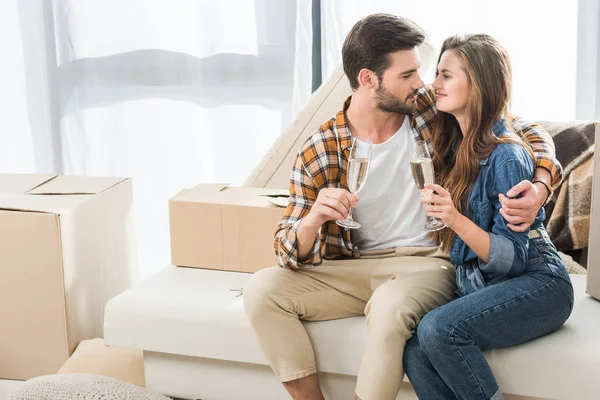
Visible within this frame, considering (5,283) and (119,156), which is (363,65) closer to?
(5,283)

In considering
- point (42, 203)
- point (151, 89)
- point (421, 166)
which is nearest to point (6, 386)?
point (42, 203)

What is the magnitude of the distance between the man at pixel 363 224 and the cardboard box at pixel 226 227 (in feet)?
0.81

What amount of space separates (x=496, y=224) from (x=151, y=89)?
5.99ft

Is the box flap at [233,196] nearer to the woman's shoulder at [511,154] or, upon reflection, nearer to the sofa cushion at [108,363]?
the sofa cushion at [108,363]

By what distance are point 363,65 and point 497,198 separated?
18.4 inches

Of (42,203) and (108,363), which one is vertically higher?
(42,203)

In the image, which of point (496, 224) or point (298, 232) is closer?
point (496, 224)

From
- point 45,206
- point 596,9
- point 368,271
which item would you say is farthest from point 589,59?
point 45,206

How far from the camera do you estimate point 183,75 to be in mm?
3201

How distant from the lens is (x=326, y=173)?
201 cm

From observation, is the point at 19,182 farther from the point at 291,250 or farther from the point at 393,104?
the point at 393,104

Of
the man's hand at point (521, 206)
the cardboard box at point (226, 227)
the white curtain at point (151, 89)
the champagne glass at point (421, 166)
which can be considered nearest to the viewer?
the champagne glass at point (421, 166)

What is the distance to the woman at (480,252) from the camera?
1.69 meters

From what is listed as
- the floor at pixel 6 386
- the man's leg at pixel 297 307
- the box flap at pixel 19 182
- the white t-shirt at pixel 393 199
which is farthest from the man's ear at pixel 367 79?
the floor at pixel 6 386
